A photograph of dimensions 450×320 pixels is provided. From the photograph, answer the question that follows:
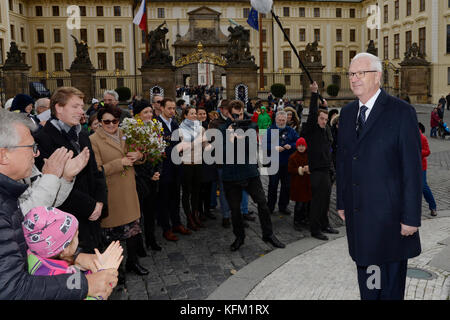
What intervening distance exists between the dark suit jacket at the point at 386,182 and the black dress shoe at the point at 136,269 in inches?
120

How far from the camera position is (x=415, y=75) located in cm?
3869

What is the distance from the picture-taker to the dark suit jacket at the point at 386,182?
342 cm

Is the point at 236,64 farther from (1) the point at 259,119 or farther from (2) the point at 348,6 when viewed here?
(2) the point at 348,6

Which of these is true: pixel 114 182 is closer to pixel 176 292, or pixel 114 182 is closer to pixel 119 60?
pixel 176 292

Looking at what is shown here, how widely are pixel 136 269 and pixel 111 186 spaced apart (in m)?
1.17

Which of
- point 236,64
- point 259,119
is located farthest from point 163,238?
point 236,64

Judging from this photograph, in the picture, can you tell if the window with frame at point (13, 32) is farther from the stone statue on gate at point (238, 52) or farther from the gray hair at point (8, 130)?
the gray hair at point (8, 130)

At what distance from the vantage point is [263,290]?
510cm

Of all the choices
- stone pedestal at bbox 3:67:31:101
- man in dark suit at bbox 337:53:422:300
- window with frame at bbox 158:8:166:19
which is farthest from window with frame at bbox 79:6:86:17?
man in dark suit at bbox 337:53:422:300

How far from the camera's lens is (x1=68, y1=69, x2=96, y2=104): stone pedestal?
26438 millimetres

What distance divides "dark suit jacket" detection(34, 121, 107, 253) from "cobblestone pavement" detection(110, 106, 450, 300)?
1.08m

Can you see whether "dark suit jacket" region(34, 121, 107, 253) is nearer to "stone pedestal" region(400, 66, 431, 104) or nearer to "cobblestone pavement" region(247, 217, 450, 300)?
"cobblestone pavement" region(247, 217, 450, 300)

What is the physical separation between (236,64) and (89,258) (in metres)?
25.1

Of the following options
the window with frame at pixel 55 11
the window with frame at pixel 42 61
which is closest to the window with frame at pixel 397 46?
the window with frame at pixel 55 11
